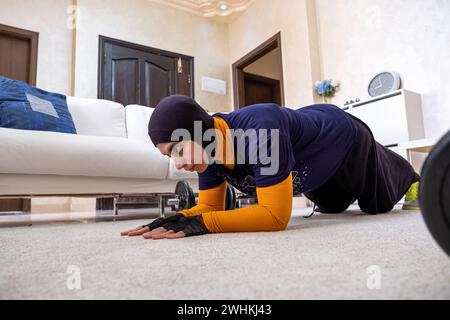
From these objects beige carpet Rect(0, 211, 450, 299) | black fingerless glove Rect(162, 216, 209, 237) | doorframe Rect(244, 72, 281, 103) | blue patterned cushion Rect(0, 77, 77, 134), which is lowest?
beige carpet Rect(0, 211, 450, 299)

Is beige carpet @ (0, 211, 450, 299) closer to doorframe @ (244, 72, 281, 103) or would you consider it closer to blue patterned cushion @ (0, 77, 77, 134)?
blue patterned cushion @ (0, 77, 77, 134)

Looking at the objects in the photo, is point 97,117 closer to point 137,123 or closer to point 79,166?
point 137,123

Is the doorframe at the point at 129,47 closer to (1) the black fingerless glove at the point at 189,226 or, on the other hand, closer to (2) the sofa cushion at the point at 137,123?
(2) the sofa cushion at the point at 137,123

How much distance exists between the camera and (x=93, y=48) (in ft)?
12.4

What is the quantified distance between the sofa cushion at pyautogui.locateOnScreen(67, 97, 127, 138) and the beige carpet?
163cm

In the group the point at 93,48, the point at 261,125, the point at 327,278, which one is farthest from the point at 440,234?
the point at 93,48

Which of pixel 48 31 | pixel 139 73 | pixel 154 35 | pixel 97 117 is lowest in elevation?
pixel 97 117

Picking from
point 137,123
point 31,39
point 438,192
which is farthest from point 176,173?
point 31,39

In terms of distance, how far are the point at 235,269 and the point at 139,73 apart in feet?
12.9

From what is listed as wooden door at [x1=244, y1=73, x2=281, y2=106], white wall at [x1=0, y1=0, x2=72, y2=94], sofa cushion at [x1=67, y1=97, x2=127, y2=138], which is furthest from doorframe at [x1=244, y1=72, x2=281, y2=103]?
sofa cushion at [x1=67, y1=97, x2=127, y2=138]

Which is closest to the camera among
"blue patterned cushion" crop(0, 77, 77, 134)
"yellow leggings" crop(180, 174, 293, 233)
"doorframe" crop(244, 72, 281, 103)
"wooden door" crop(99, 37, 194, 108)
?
"yellow leggings" crop(180, 174, 293, 233)

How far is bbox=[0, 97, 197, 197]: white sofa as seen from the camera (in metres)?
1.43

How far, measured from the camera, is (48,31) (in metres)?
3.69

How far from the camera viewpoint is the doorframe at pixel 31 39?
3486mm
